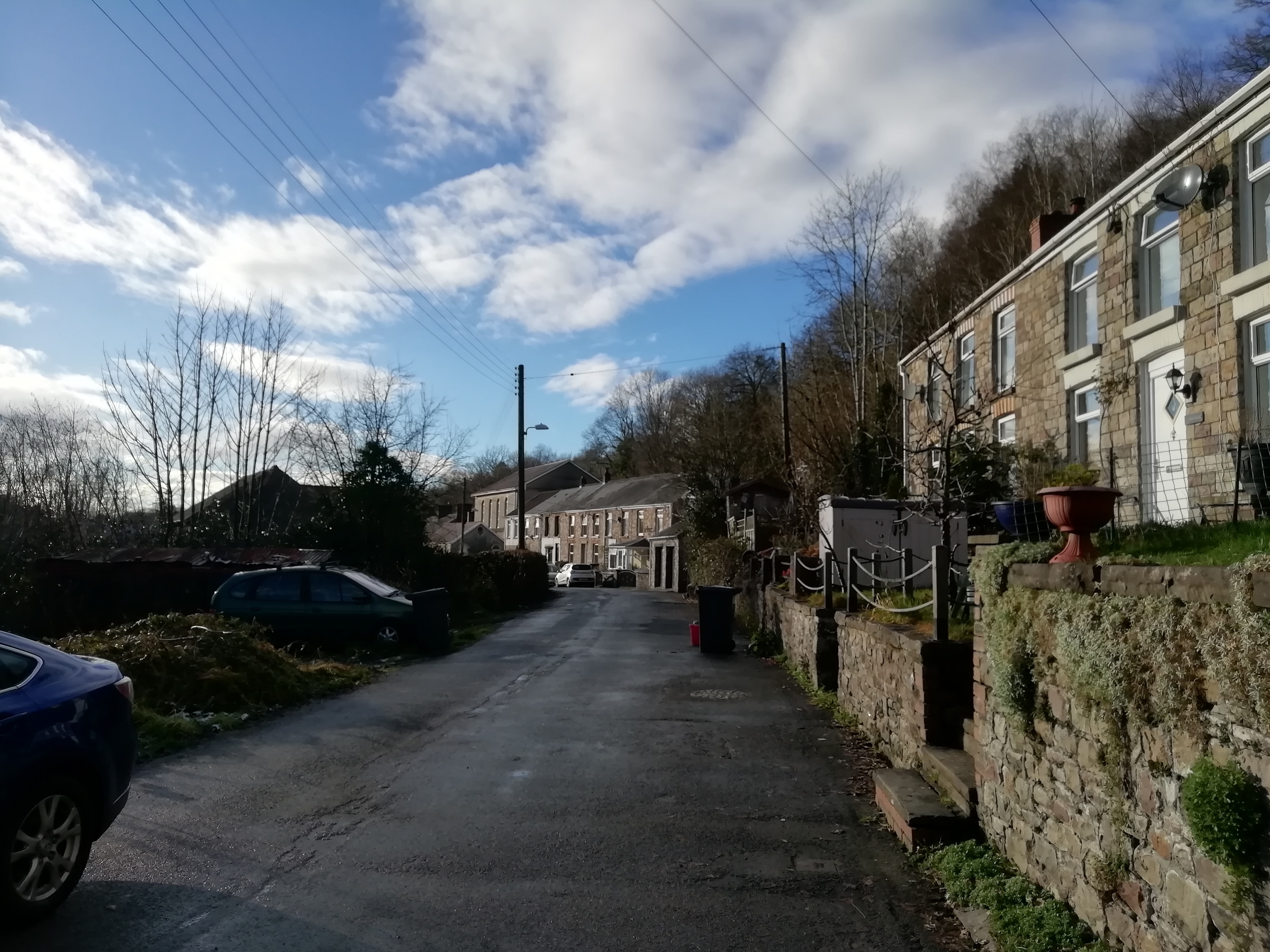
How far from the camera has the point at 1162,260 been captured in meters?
14.3

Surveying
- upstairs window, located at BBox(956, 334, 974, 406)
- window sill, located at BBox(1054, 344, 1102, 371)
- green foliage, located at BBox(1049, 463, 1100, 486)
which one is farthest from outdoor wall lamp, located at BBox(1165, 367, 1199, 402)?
upstairs window, located at BBox(956, 334, 974, 406)

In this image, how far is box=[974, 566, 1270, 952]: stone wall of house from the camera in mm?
3355

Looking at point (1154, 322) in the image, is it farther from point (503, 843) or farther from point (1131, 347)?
point (503, 843)

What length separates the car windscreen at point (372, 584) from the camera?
17.5 m

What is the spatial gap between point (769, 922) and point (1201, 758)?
7.67ft

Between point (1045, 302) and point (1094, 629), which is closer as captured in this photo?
point (1094, 629)

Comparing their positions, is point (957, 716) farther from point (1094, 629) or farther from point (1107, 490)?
point (1094, 629)

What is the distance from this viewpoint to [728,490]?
41.7 metres

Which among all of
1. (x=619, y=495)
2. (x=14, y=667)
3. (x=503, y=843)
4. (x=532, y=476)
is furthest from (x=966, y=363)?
(x=532, y=476)

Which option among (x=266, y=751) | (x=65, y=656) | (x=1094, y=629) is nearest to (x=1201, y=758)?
(x=1094, y=629)

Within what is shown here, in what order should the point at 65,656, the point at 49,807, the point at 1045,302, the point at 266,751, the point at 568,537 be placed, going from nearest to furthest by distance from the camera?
the point at 49,807 < the point at 65,656 < the point at 266,751 < the point at 1045,302 < the point at 568,537

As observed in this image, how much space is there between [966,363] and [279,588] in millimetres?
15194

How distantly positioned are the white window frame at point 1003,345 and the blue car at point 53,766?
17.0m

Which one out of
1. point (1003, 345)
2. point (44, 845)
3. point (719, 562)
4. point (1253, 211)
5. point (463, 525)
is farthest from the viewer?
point (463, 525)
